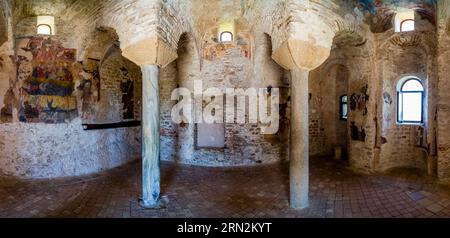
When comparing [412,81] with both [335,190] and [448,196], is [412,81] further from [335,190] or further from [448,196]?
[335,190]

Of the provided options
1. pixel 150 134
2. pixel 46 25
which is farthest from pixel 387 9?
pixel 46 25

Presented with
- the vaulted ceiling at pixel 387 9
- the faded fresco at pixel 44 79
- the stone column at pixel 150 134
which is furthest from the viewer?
the faded fresco at pixel 44 79

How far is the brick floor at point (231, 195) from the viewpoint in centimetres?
490

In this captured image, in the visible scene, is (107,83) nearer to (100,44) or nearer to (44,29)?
(100,44)

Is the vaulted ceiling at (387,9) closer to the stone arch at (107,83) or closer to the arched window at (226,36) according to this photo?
the arched window at (226,36)

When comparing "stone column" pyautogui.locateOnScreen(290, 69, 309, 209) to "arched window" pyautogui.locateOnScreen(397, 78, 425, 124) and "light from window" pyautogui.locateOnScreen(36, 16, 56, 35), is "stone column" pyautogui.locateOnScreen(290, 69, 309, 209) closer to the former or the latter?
"arched window" pyautogui.locateOnScreen(397, 78, 425, 124)

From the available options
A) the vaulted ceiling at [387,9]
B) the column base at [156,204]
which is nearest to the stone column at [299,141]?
the column base at [156,204]

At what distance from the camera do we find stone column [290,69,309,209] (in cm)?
521

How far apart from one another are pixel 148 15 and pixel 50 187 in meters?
4.83

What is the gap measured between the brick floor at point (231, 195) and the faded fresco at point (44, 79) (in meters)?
1.84

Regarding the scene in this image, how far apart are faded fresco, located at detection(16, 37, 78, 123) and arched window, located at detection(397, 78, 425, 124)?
975cm

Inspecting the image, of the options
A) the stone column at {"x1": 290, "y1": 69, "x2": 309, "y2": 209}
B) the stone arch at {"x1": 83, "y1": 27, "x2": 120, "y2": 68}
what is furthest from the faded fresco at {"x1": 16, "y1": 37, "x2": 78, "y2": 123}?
the stone column at {"x1": 290, "y1": 69, "x2": 309, "y2": 209}

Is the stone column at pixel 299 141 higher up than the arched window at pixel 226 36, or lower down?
lower down

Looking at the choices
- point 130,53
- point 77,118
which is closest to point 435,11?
point 130,53
